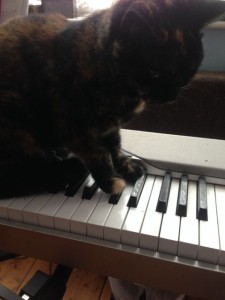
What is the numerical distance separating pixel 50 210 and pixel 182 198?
28 cm

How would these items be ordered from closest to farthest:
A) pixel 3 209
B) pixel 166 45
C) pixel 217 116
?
pixel 166 45 → pixel 3 209 → pixel 217 116

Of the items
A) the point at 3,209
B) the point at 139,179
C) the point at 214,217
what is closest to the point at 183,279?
the point at 214,217

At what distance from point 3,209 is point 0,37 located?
0.40 meters

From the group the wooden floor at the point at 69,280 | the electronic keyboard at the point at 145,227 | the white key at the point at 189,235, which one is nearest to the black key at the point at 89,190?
the electronic keyboard at the point at 145,227

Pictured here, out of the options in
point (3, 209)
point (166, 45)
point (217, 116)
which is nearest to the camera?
point (166, 45)

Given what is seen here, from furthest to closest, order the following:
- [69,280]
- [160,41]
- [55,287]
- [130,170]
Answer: [69,280]
[130,170]
[55,287]
[160,41]

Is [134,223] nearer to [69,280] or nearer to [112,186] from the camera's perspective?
[112,186]

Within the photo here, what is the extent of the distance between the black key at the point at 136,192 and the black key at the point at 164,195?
0.05 meters

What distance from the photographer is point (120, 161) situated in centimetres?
82

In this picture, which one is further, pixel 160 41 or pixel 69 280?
pixel 69 280

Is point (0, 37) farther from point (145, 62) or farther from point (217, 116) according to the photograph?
point (217, 116)

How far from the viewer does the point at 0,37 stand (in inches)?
29.2

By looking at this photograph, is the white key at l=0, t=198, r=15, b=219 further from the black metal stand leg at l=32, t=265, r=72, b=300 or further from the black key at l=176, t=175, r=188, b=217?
the black key at l=176, t=175, r=188, b=217

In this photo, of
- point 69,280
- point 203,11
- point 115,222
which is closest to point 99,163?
point 115,222
